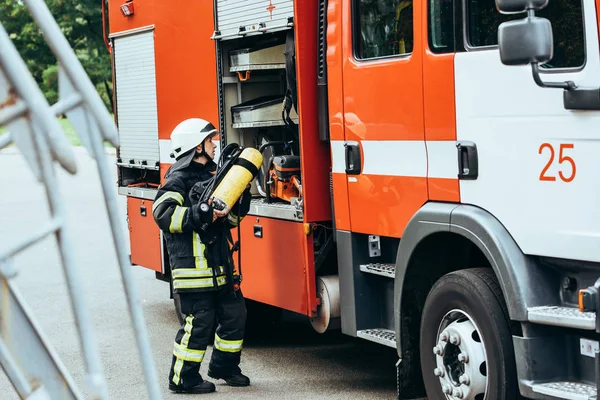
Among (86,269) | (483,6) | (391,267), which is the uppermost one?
(483,6)

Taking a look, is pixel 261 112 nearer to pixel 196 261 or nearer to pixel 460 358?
pixel 196 261

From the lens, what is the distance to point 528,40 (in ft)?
13.1

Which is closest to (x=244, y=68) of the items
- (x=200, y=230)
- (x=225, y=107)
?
(x=225, y=107)

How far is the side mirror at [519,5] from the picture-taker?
399 centimetres

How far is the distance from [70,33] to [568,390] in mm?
34576

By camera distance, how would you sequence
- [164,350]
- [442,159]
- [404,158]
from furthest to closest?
[164,350]
[404,158]
[442,159]

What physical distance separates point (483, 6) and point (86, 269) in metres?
8.20

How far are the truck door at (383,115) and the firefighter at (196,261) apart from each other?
108 cm

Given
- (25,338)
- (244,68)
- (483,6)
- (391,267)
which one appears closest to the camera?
(25,338)

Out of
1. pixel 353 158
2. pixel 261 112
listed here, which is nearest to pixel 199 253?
pixel 261 112

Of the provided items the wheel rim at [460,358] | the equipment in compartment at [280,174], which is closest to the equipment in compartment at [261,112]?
the equipment in compartment at [280,174]

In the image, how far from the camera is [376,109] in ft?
18.6

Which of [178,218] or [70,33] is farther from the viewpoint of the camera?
[70,33]

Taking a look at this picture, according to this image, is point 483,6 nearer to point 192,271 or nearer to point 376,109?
point 376,109
